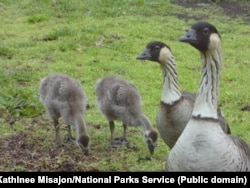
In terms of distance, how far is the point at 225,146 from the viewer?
6.14m

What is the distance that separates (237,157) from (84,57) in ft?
22.1

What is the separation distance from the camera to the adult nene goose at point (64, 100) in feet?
26.4

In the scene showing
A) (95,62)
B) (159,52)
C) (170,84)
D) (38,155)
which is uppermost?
(159,52)

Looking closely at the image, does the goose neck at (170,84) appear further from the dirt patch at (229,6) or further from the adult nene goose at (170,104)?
the dirt patch at (229,6)

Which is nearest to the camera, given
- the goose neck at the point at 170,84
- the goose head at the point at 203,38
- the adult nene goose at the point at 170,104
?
the goose head at the point at 203,38

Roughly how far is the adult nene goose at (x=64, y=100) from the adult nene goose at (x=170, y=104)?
0.96 meters

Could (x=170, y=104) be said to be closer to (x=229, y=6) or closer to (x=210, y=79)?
(x=210, y=79)

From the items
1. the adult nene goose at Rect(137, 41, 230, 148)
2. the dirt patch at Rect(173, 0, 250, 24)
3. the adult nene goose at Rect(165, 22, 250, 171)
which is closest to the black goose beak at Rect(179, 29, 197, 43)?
the adult nene goose at Rect(165, 22, 250, 171)

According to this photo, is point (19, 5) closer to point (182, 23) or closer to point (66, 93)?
point (182, 23)

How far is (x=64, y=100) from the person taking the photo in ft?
26.8

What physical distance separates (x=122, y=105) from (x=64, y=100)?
29.3 inches

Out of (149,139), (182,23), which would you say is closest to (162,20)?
(182,23)

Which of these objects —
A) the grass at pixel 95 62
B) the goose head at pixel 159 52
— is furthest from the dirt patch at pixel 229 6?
the goose head at pixel 159 52

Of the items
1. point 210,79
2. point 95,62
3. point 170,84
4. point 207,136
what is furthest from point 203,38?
point 95,62
